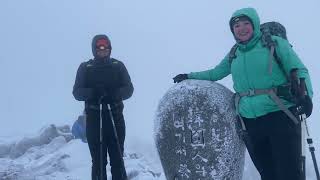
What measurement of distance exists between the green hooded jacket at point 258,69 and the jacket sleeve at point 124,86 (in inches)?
83.2

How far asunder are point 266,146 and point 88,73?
3166mm

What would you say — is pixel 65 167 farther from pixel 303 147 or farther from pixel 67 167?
pixel 303 147

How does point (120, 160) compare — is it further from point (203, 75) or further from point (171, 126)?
point (203, 75)

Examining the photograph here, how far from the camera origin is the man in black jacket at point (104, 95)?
273 inches

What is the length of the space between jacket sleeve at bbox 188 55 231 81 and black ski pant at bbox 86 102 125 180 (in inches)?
53.1

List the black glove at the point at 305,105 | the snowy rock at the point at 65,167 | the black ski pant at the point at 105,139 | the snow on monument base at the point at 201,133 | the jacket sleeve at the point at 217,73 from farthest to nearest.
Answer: the snowy rock at the point at 65,167 < the black ski pant at the point at 105,139 < the snow on monument base at the point at 201,133 < the jacket sleeve at the point at 217,73 < the black glove at the point at 305,105

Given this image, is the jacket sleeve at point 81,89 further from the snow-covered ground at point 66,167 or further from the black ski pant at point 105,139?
the snow-covered ground at point 66,167

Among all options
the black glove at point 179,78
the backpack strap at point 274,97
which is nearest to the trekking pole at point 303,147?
the backpack strap at point 274,97

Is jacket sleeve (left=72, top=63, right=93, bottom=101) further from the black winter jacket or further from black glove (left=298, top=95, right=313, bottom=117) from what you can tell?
black glove (left=298, top=95, right=313, bottom=117)

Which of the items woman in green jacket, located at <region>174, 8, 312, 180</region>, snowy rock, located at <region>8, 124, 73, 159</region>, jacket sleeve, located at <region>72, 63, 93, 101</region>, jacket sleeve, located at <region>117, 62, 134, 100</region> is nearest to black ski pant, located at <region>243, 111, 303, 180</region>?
woman in green jacket, located at <region>174, 8, 312, 180</region>

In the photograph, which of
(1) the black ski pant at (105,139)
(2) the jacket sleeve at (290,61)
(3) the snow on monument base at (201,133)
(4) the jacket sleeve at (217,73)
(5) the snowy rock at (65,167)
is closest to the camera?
(2) the jacket sleeve at (290,61)

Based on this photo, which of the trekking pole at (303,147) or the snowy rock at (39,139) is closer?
the trekking pole at (303,147)

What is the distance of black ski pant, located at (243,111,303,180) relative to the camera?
4879 mm

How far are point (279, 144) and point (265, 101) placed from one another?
0.49 meters
